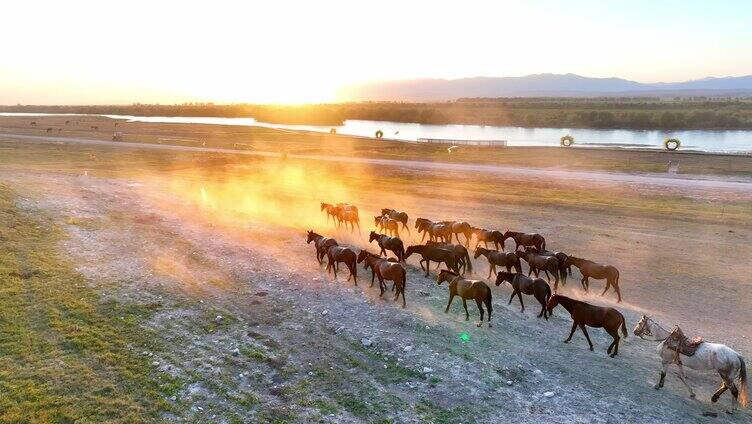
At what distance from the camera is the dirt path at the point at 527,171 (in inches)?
1487

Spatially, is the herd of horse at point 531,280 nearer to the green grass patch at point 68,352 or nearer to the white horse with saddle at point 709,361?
the white horse with saddle at point 709,361

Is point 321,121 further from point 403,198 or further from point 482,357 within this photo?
point 482,357

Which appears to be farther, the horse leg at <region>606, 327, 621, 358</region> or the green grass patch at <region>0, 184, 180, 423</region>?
the horse leg at <region>606, 327, 621, 358</region>

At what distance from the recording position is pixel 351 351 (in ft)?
40.0

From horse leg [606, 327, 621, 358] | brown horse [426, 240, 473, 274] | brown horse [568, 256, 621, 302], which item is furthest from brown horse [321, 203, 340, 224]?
horse leg [606, 327, 621, 358]

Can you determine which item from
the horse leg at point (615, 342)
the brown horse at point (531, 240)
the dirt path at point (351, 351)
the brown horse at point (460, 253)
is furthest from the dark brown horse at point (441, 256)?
the horse leg at point (615, 342)

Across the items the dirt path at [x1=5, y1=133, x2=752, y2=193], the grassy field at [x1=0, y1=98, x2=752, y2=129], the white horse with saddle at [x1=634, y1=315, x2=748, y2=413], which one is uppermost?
the grassy field at [x1=0, y1=98, x2=752, y2=129]

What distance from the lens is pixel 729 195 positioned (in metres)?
33.6

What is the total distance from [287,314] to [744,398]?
11.9 metres

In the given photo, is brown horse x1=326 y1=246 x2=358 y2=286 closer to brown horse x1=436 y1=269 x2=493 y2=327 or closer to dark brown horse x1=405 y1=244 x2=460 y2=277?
dark brown horse x1=405 y1=244 x2=460 y2=277

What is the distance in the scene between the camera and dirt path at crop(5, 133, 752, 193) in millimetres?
37781

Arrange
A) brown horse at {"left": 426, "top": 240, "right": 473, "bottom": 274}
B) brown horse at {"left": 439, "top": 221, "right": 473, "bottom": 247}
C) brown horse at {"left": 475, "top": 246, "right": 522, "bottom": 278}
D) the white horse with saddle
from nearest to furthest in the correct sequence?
the white horse with saddle
brown horse at {"left": 475, "top": 246, "right": 522, "bottom": 278}
brown horse at {"left": 426, "top": 240, "right": 473, "bottom": 274}
brown horse at {"left": 439, "top": 221, "right": 473, "bottom": 247}

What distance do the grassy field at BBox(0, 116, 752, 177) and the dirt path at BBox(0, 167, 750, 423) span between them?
113 feet

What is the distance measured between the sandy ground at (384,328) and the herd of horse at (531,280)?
619 mm
